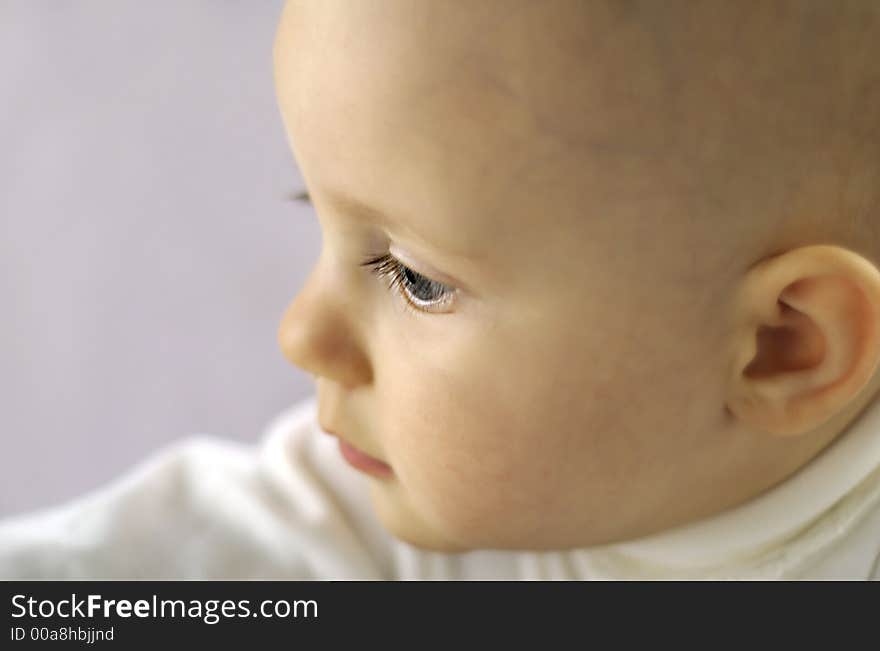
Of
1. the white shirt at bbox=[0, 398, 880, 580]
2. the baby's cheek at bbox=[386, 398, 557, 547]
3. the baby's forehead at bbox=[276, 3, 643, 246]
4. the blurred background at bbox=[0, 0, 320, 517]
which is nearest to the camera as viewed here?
the baby's forehead at bbox=[276, 3, 643, 246]

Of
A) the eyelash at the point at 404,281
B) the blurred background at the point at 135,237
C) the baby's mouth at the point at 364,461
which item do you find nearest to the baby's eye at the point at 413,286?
the eyelash at the point at 404,281

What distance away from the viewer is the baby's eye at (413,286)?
0.62 m

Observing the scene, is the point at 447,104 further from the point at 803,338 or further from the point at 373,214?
the point at 803,338

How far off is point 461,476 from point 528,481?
0.12ft

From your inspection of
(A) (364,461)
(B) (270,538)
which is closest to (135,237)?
(B) (270,538)

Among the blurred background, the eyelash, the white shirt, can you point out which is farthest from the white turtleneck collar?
the blurred background

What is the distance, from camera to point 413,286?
2.08ft

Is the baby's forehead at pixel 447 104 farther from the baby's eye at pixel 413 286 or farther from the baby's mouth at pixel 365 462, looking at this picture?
the baby's mouth at pixel 365 462

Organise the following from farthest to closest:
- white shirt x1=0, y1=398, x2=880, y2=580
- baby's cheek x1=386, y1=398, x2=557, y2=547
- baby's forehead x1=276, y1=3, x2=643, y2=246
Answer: white shirt x1=0, y1=398, x2=880, y2=580 → baby's cheek x1=386, y1=398, x2=557, y2=547 → baby's forehead x1=276, y1=3, x2=643, y2=246

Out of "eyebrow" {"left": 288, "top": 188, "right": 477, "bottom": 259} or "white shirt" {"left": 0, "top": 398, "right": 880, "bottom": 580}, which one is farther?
"white shirt" {"left": 0, "top": 398, "right": 880, "bottom": 580}

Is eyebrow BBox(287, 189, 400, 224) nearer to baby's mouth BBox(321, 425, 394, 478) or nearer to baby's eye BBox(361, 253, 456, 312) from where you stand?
baby's eye BBox(361, 253, 456, 312)

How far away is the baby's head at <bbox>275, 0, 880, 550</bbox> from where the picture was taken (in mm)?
540

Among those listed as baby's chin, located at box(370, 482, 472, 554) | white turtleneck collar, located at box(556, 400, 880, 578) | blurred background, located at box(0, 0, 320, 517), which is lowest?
white turtleneck collar, located at box(556, 400, 880, 578)

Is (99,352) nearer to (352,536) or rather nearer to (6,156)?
(6,156)
